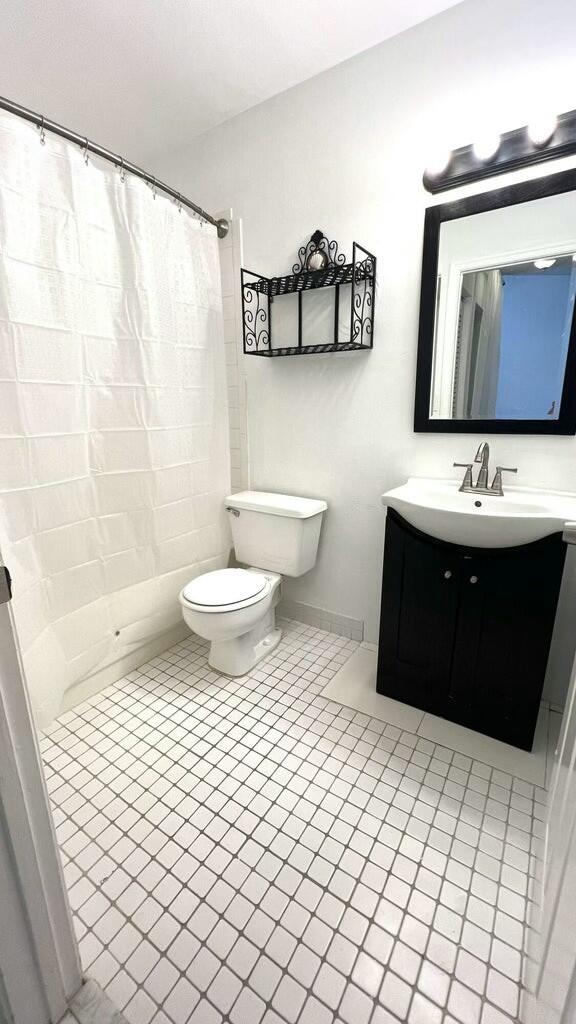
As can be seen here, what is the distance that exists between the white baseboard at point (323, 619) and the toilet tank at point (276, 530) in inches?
11.4

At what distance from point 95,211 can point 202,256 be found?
49 cm

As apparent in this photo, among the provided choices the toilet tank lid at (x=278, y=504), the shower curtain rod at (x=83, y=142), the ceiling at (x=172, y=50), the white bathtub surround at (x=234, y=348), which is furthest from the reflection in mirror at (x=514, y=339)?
the shower curtain rod at (x=83, y=142)

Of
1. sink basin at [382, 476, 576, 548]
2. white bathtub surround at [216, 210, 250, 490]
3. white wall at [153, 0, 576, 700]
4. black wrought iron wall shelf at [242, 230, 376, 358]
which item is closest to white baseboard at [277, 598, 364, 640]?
white wall at [153, 0, 576, 700]

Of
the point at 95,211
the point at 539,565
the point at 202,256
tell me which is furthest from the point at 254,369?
the point at 539,565

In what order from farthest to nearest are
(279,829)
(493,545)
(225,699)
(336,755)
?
(225,699) → (336,755) → (493,545) → (279,829)

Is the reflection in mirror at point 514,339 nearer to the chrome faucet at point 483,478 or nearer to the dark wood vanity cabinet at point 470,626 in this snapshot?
the chrome faucet at point 483,478

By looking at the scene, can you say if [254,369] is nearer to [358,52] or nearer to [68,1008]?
[358,52]

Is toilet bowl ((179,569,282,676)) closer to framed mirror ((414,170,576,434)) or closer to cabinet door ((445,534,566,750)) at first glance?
cabinet door ((445,534,566,750))

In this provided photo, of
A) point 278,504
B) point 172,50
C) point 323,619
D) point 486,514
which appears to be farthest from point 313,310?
point 323,619

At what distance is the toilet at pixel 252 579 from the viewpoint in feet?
5.29

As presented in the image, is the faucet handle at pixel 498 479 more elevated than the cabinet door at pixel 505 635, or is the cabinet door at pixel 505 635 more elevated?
the faucet handle at pixel 498 479

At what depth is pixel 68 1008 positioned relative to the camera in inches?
31.6

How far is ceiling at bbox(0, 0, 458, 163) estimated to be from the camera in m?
1.31

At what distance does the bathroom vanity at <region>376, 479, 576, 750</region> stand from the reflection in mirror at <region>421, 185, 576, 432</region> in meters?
0.31
